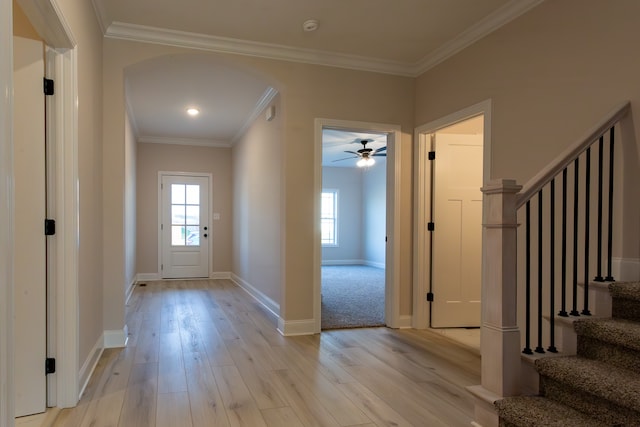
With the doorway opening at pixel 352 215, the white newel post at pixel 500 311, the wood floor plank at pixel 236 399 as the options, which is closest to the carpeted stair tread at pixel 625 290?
the white newel post at pixel 500 311

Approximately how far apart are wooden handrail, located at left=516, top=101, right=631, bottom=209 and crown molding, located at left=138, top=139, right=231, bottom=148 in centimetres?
661

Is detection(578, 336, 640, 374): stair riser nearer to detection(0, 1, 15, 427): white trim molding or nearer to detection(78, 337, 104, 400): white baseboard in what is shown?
detection(0, 1, 15, 427): white trim molding

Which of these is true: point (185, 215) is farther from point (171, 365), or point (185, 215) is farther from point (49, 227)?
point (49, 227)

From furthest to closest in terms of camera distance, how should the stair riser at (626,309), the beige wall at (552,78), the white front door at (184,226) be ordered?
the white front door at (184,226), the beige wall at (552,78), the stair riser at (626,309)

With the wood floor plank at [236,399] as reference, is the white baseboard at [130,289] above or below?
below

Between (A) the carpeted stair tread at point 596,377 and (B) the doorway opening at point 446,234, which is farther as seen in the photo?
(B) the doorway opening at point 446,234

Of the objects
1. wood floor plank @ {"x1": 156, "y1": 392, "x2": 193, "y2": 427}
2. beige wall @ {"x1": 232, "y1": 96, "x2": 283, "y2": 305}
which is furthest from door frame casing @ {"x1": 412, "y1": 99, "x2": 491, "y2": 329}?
wood floor plank @ {"x1": 156, "y1": 392, "x2": 193, "y2": 427}

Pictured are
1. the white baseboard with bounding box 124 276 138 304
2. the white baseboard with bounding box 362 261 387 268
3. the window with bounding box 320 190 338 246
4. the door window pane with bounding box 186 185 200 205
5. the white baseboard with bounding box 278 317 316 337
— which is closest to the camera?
the white baseboard with bounding box 278 317 316 337

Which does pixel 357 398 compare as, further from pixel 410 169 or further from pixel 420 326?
pixel 410 169

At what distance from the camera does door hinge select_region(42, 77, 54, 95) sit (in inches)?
89.0

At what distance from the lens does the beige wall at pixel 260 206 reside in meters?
4.73

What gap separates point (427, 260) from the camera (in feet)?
13.7

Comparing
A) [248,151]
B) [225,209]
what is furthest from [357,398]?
[225,209]

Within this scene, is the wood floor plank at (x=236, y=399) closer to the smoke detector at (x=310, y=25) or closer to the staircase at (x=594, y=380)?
the staircase at (x=594, y=380)
